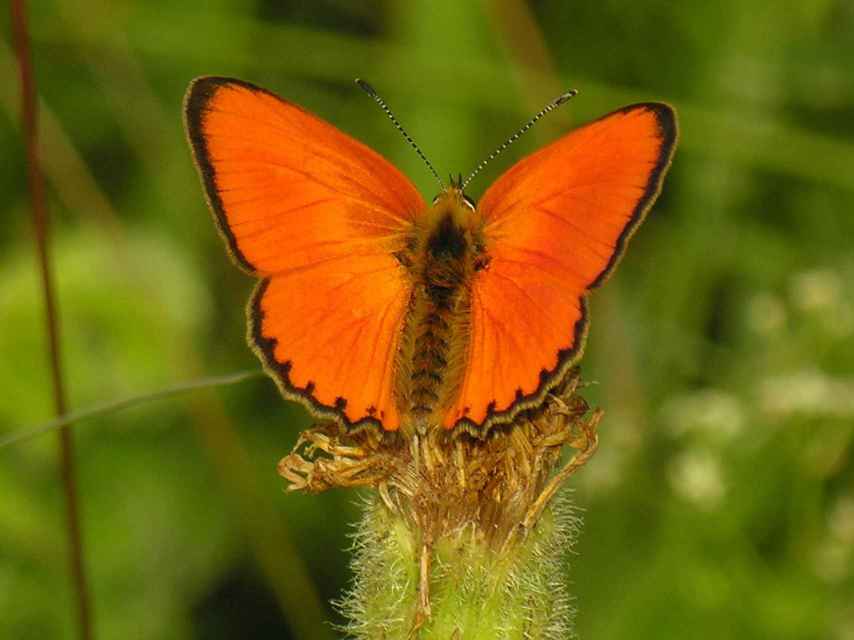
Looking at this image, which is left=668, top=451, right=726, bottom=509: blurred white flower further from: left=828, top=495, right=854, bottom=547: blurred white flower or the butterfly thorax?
the butterfly thorax

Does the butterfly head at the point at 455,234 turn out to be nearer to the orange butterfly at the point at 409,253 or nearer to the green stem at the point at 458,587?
the orange butterfly at the point at 409,253

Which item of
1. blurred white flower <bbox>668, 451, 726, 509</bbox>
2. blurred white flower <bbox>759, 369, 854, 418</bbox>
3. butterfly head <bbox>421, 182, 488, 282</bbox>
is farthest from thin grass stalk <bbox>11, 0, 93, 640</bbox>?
blurred white flower <bbox>759, 369, 854, 418</bbox>

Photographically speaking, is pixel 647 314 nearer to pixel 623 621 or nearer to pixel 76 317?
pixel 623 621

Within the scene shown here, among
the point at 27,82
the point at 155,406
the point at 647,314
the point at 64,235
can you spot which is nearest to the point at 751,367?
the point at 647,314

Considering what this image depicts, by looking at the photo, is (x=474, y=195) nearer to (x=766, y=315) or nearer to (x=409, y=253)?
(x=766, y=315)

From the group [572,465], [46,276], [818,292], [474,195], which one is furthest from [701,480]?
[46,276]

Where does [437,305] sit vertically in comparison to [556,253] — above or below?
below

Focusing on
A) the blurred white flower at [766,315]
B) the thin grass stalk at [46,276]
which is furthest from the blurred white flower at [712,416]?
the thin grass stalk at [46,276]

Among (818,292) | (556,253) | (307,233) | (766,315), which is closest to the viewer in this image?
(556,253)
